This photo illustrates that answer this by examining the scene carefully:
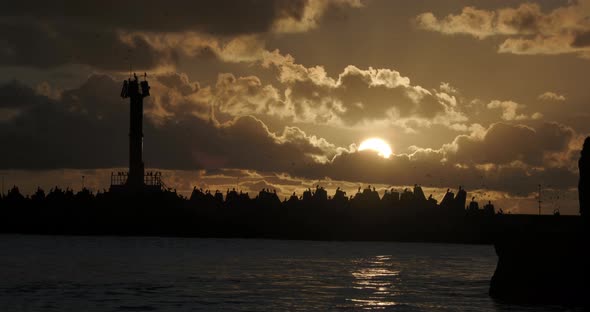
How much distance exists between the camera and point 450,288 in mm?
114125

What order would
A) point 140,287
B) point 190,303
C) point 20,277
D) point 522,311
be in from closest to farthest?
point 522,311, point 190,303, point 140,287, point 20,277

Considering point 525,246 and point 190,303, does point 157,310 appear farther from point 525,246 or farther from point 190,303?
point 525,246

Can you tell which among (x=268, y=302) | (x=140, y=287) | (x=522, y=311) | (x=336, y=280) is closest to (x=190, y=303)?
(x=268, y=302)

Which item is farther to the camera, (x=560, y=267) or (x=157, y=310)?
(x=157, y=310)

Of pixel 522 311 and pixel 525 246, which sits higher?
pixel 525 246

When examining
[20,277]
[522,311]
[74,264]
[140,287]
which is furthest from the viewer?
[74,264]

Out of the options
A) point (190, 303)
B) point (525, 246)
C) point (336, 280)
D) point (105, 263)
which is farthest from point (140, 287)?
point (105, 263)

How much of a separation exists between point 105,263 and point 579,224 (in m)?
104

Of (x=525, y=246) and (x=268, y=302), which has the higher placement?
(x=525, y=246)

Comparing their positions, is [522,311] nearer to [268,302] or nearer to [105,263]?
[268,302]

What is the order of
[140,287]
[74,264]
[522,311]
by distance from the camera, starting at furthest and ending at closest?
[74,264] < [140,287] < [522,311]

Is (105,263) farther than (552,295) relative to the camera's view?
Yes

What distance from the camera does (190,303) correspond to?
91.6 meters

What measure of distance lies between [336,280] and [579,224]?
169ft
